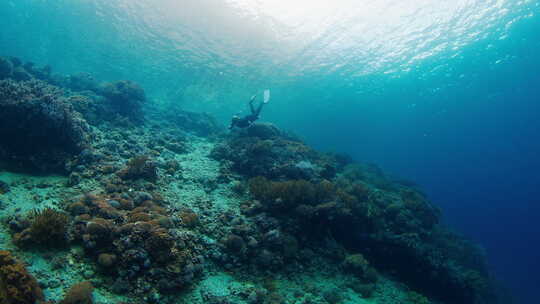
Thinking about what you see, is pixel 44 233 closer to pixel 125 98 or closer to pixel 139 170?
pixel 139 170

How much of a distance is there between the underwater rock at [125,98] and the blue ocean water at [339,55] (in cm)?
970

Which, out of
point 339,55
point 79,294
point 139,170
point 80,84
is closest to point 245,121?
point 139,170

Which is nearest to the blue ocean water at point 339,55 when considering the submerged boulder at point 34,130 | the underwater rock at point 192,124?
the underwater rock at point 192,124

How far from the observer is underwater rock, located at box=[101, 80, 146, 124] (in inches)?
642

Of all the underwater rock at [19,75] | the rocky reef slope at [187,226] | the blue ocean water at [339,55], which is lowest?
the rocky reef slope at [187,226]

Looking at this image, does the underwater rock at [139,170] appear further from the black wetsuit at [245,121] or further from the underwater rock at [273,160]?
the black wetsuit at [245,121]

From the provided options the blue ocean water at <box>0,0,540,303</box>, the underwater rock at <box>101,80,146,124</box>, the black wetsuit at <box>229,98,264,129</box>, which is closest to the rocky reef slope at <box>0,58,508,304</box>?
the black wetsuit at <box>229,98,264,129</box>

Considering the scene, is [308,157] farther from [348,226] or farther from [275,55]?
A: [275,55]

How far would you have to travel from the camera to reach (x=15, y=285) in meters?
3.64

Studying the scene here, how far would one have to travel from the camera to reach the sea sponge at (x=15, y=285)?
3520mm

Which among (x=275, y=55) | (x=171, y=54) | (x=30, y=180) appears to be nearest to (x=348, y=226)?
(x=30, y=180)

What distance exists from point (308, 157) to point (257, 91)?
1511 inches

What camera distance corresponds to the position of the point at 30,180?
7.35m

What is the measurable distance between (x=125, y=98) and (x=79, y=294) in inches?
599
